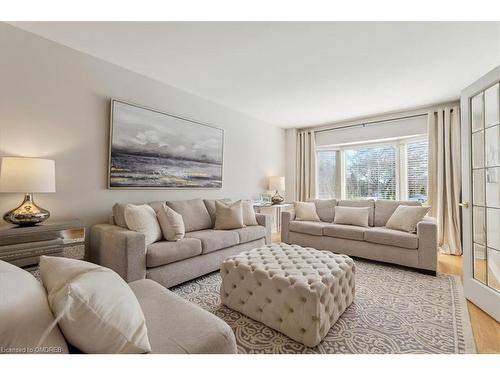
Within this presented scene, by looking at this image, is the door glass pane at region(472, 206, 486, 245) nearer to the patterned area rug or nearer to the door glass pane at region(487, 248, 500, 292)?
the door glass pane at region(487, 248, 500, 292)

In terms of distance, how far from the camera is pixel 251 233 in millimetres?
3121

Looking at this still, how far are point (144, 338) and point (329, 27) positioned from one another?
2.45 m

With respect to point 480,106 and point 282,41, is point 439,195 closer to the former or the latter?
point 480,106

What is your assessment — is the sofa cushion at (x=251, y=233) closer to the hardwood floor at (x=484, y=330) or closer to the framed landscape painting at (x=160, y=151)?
the framed landscape painting at (x=160, y=151)

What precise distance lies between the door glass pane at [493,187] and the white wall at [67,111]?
3.35 m

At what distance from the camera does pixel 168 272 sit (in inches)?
86.4

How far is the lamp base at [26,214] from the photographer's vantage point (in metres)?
1.86

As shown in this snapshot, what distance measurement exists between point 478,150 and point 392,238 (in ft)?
4.28

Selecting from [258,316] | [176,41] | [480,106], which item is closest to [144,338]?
[258,316]

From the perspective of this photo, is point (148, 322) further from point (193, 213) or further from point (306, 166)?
point (306, 166)

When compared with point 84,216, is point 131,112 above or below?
above

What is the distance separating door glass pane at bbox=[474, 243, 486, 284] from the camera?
77.5 inches

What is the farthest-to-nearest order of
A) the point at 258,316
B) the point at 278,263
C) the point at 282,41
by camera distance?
the point at 282,41 → the point at 278,263 → the point at 258,316

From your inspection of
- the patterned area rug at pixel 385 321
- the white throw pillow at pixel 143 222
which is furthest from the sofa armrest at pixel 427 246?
the white throw pillow at pixel 143 222
